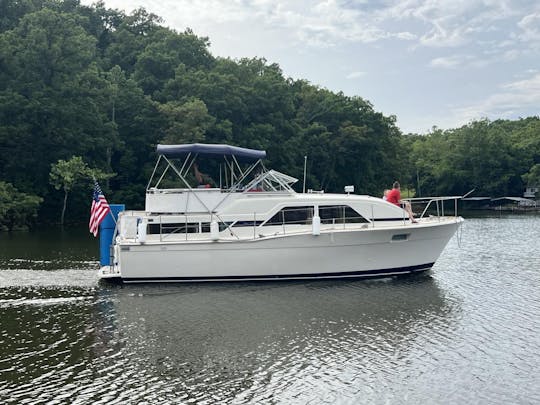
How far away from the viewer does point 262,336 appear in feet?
41.1

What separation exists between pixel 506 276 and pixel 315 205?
23.6 feet

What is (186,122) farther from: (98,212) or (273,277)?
(273,277)

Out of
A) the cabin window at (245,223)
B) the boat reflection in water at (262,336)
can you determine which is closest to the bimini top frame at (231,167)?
the cabin window at (245,223)

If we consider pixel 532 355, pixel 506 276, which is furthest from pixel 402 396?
pixel 506 276

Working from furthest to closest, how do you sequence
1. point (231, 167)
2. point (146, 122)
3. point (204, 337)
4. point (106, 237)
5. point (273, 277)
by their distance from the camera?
1. point (146, 122)
2. point (231, 167)
3. point (106, 237)
4. point (273, 277)
5. point (204, 337)

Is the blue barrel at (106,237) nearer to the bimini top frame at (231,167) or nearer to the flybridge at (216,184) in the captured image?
the flybridge at (216,184)

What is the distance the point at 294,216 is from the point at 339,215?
156cm

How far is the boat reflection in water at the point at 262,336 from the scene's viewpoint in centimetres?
986

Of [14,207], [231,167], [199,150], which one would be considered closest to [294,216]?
[231,167]

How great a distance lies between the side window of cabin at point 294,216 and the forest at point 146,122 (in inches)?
899

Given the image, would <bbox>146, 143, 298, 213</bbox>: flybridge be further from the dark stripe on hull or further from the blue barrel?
the dark stripe on hull

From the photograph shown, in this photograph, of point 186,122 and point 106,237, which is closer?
point 106,237

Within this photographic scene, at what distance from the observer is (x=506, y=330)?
12758 mm

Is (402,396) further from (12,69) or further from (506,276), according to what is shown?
(12,69)
